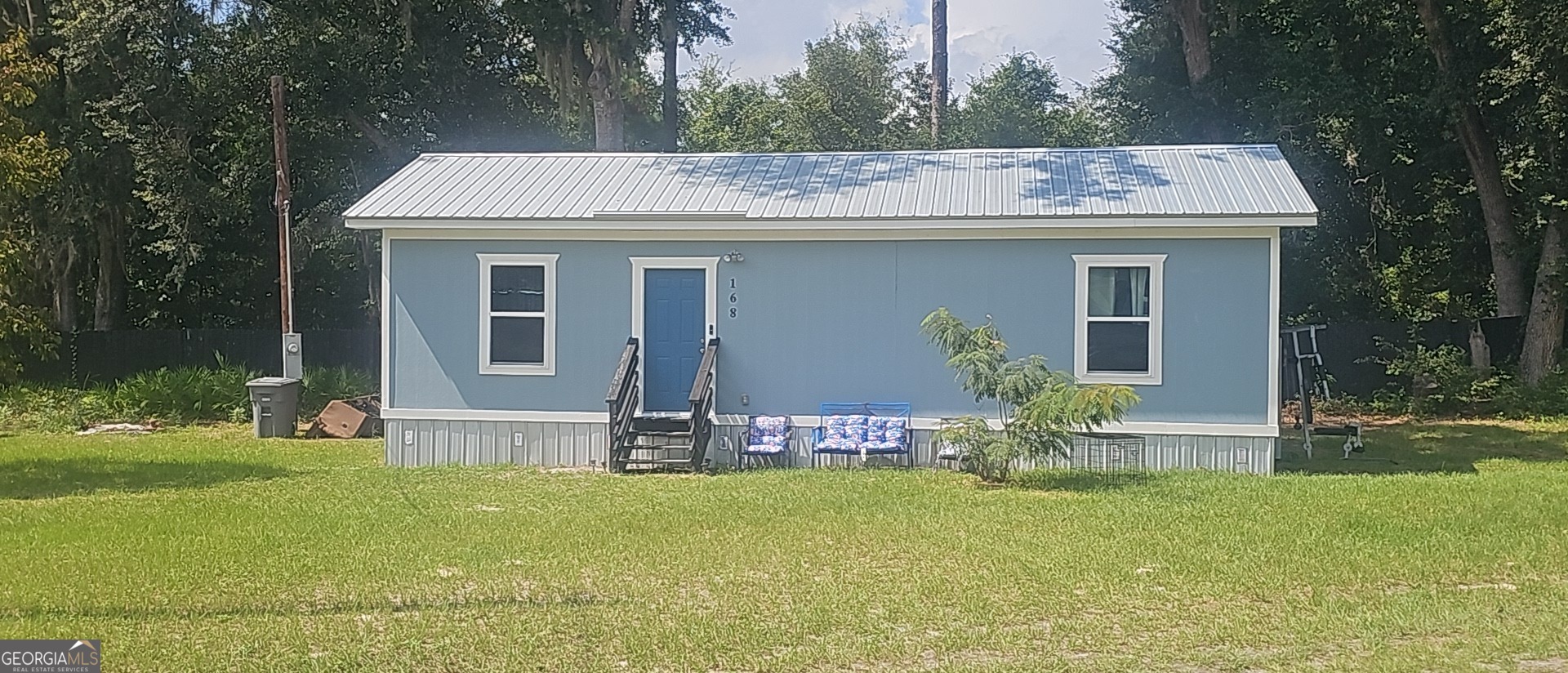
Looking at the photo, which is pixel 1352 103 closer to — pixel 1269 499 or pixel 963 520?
pixel 1269 499

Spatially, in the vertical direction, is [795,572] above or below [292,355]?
below

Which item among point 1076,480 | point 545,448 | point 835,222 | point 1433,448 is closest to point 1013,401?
point 1076,480

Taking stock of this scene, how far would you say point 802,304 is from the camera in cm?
1305

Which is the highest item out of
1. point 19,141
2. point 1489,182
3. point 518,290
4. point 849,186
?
point 1489,182

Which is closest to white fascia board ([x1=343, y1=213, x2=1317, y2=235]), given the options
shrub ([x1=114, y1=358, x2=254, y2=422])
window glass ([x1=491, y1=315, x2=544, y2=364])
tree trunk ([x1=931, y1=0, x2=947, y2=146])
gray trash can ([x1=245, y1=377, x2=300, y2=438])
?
window glass ([x1=491, y1=315, x2=544, y2=364])

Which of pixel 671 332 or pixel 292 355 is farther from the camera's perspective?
pixel 292 355

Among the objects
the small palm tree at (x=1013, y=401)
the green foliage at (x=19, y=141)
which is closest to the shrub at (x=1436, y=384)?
the small palm tree at (x=1013, y=401)

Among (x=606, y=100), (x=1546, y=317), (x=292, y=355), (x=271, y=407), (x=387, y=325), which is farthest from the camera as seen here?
(x=606, y=100)

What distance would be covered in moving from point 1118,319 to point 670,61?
1204 cm

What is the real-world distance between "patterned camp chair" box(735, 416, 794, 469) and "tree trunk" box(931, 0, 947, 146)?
12.5 metres

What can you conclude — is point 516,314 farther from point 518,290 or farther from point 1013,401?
point 1013,401

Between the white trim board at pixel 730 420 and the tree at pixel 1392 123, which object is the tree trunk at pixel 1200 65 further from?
the white trim board at pixel 730 420

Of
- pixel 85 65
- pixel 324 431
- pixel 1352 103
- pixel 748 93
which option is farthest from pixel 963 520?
pixel 748 93

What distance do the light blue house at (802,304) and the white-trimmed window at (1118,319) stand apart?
2cm
